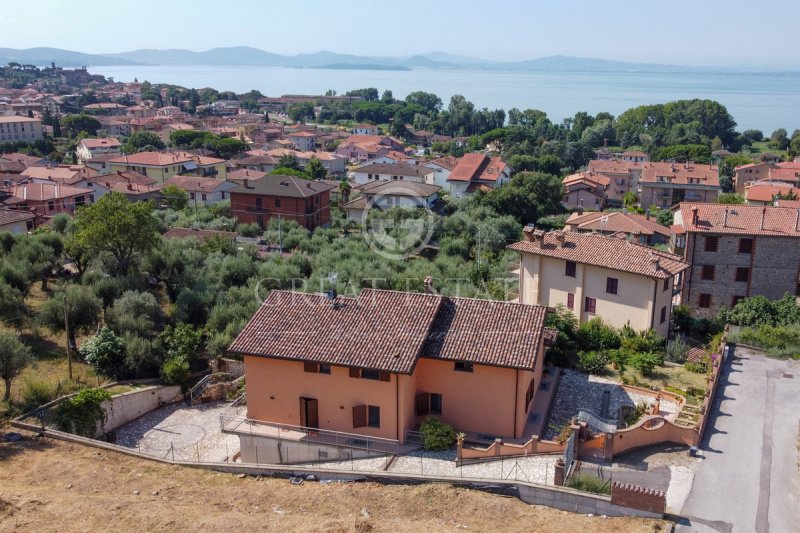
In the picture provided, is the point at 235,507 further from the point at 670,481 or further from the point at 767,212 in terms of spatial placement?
the point at 767,212

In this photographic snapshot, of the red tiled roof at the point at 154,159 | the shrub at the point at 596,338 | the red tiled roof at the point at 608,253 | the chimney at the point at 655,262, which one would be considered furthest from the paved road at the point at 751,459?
the red tiled roof at the point at 154,159

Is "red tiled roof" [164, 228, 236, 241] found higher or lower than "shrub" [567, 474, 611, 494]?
lower

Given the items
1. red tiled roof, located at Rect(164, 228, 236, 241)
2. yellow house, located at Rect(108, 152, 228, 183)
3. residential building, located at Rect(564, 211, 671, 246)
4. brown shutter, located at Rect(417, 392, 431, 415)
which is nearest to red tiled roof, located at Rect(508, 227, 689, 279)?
brown shutter, located at Rect(417, 392, 431, 415)

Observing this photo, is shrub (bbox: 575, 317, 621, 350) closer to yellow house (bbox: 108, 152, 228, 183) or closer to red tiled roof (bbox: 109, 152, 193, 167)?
yellow house (bbox: 108, 152, 228, 183)

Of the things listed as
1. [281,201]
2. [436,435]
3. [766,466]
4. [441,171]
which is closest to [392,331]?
[436,435]

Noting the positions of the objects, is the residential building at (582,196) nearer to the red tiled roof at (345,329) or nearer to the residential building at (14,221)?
the residential building at (14,221)

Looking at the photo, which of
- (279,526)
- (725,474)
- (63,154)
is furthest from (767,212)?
(63,154)
